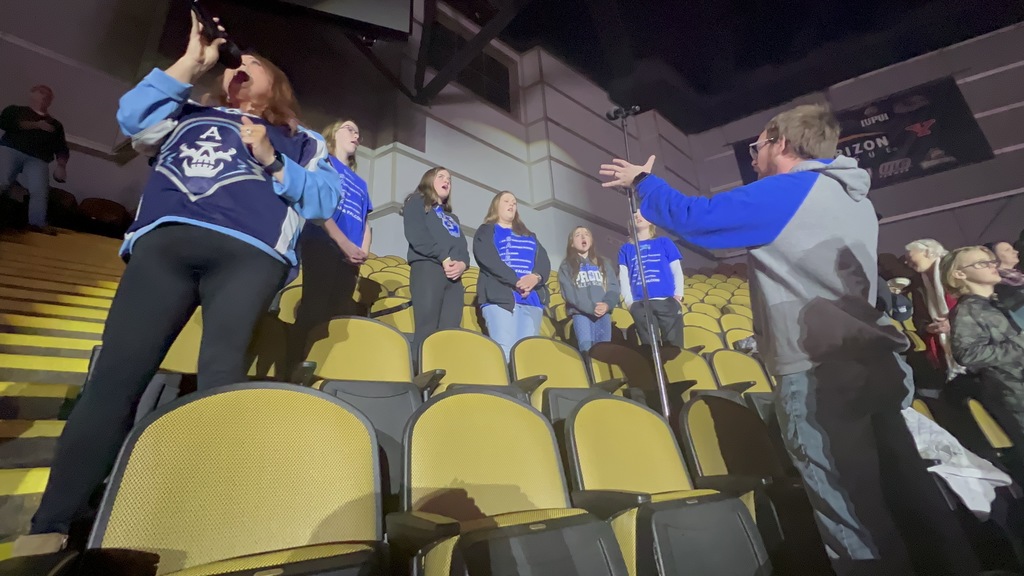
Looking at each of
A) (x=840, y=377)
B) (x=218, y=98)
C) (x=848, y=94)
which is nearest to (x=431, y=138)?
(x=218, y=98)

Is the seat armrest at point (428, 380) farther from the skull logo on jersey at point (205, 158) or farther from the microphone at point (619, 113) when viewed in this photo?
the microphone at point (619, 113)

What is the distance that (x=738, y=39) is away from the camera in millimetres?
5766

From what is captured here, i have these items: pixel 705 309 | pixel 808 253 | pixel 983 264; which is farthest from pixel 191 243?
pixel 705 309

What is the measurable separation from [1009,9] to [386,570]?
8377 mm

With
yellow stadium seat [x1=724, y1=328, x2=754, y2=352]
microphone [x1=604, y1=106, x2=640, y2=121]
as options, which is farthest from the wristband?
yellow stadium seat [x1=724, y1=328, x2=754, y2=352]

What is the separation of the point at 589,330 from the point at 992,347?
5.00ft

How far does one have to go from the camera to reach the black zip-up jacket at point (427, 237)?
2.05 m

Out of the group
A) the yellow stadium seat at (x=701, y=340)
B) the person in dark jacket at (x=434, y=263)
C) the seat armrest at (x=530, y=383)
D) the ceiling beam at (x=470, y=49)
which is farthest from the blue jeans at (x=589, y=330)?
the ceiling beam at (x=470, y=49)

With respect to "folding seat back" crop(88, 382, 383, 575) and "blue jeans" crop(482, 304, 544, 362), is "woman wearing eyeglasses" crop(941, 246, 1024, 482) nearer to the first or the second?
"blue jeans" crop(482, 304, 544, 362)

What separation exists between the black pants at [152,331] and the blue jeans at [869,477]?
1081 mm

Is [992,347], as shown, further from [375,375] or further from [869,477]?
[375,375]

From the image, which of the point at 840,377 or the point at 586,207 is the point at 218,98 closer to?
the point at 840,377

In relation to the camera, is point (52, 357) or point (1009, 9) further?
point (1009, 9)

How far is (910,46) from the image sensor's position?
19.5 ft
